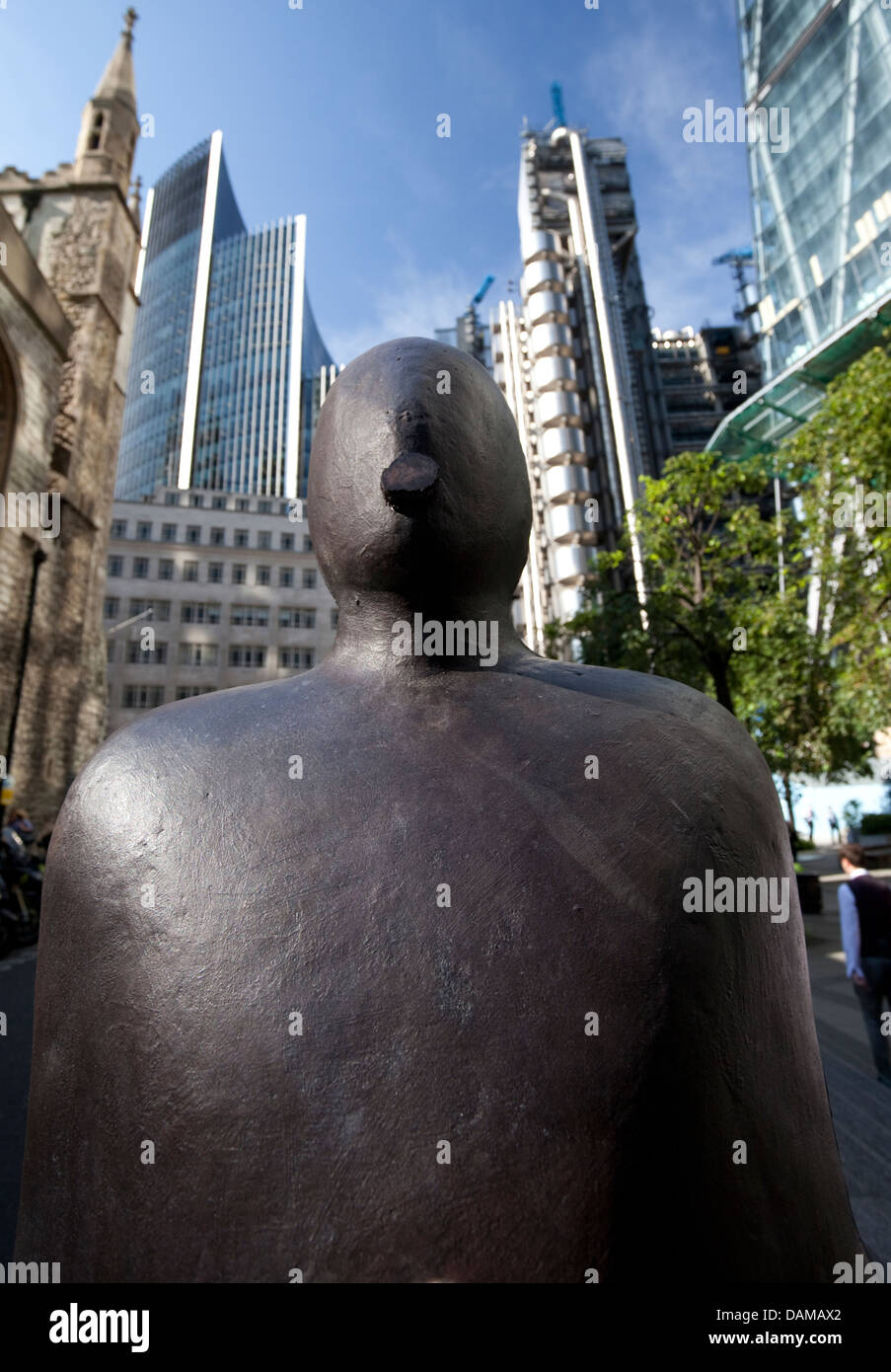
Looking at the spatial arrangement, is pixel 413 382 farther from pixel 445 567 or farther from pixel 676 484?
pixel 676 484

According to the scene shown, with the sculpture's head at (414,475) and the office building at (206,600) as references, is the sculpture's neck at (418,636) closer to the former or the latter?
the sculpture's head at (414,475)

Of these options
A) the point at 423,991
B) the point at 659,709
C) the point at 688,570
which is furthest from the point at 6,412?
the point at 423,991

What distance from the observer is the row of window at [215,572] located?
45.4m

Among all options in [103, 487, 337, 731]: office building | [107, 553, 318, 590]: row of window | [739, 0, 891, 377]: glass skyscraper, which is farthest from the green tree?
[107, 553, 318, 590]: row of window

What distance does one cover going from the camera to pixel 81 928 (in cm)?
152

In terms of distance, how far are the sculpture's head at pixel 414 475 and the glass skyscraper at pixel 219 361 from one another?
71.1 metres

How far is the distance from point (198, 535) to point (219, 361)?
1536 inches

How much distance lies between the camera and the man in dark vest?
202 inches

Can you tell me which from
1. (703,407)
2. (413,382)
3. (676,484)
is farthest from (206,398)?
(413,382)

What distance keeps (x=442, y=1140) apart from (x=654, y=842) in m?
0.64

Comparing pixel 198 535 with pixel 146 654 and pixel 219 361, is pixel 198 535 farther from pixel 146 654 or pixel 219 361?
pixel 219 361

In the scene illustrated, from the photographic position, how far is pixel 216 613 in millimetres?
45969

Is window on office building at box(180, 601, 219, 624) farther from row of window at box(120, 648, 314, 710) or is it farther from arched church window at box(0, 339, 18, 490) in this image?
arched church window at box(0, 339, 18, 490)

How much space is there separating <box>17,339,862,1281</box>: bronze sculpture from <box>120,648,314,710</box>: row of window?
4255 centimetres
